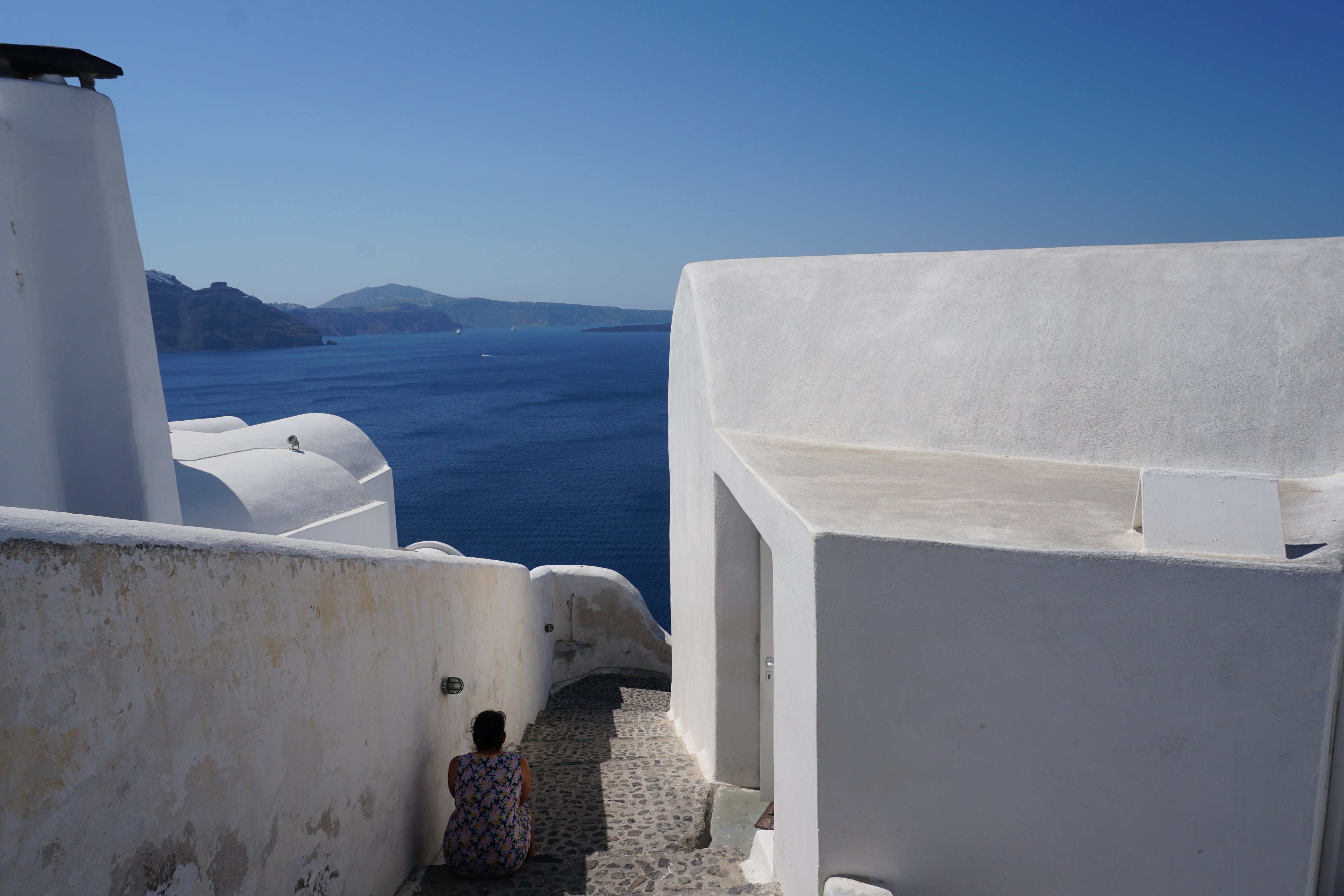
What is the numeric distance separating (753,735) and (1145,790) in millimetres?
3209

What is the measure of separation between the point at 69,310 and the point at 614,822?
5868 mm

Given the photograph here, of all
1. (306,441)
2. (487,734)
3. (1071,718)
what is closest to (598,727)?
(487,734)

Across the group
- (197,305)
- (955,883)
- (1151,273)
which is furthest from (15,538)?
(197,305)

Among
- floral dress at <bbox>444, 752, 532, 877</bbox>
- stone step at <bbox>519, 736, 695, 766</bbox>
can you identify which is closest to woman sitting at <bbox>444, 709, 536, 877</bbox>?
floral dress at <bbox>444, 752, 532, 877</bbox>

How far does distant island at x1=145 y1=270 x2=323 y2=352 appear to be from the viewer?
113 m

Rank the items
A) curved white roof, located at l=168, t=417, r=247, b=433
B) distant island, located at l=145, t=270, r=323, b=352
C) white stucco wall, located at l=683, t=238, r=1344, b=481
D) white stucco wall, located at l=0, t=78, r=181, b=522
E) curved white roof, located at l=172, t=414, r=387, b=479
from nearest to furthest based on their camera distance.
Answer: white stucco wall, located at l=683, t=238, r=1344, b=481
white stucco wall, located at l=0, t=78, r=181, b=522
curved white roof, located at l=172, t=414, r=387, b=479
curved white roof, located at l=168, t=417, r=247, b=433
distant island, located at l=145, t=270, r=323, b=352

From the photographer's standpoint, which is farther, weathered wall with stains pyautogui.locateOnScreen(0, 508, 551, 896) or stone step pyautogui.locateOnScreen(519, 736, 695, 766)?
stone step pyautogui.locateOnScreen(519, 736, 695, 766)

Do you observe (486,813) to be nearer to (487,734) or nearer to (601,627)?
(487,734)

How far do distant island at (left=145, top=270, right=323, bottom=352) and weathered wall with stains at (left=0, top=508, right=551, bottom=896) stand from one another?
125 metres

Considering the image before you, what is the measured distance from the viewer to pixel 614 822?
511 cm

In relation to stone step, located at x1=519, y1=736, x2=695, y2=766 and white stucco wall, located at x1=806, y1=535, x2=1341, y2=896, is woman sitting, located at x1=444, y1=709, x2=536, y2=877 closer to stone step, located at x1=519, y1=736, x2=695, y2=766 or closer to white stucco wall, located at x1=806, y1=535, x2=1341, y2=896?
white stucco wall, located at x1=806, y1=535, x2=1341, y2=896

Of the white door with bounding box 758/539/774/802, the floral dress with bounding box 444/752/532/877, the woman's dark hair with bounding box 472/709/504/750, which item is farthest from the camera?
the white door with bounding box 758/539/774/802

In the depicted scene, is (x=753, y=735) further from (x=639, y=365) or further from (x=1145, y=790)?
(x=639, y=365)

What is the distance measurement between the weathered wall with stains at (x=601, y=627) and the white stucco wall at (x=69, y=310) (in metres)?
6.44
